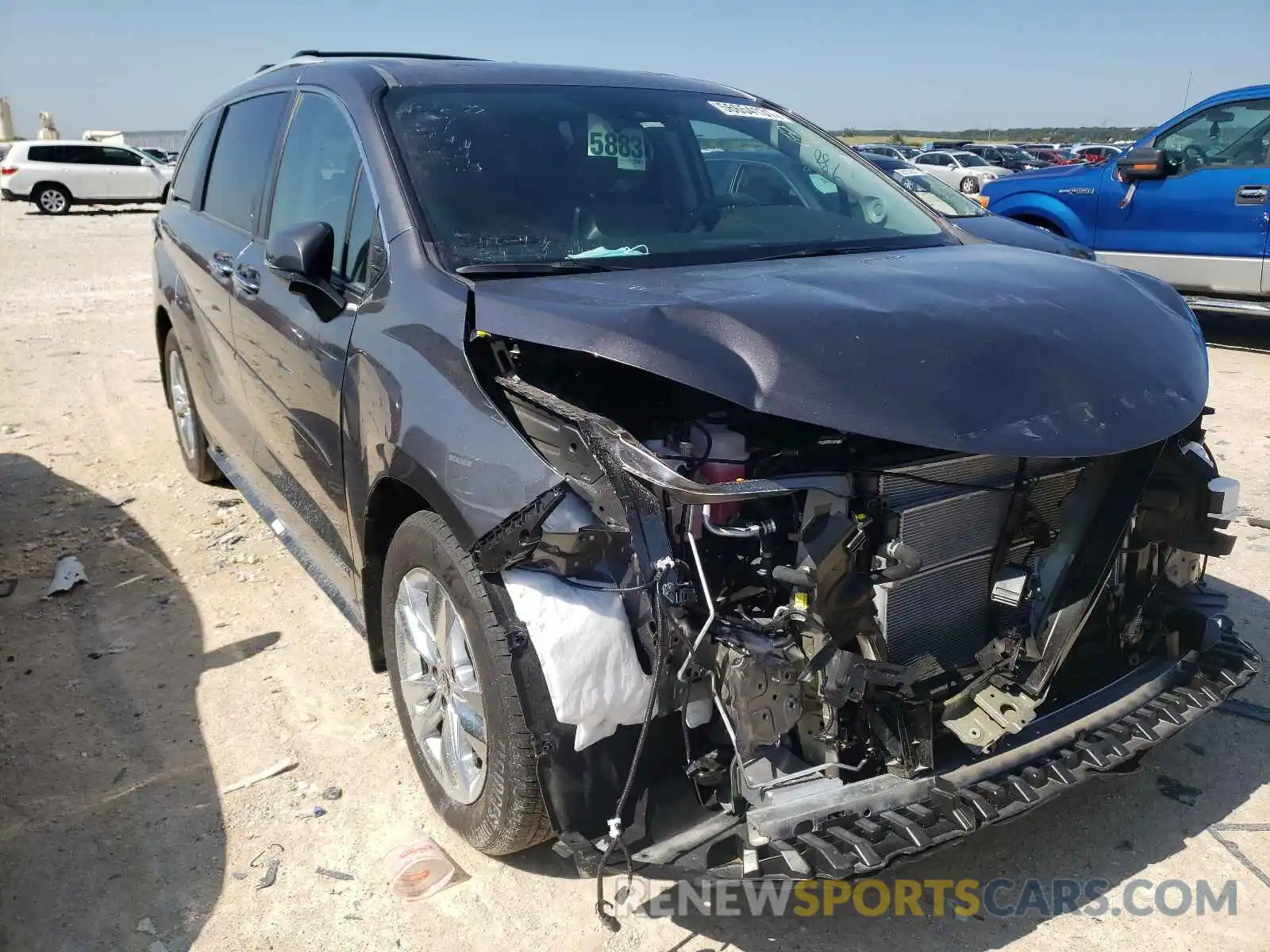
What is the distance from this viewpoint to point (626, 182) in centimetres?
325

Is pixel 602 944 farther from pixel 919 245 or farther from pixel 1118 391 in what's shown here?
pixel 919 245

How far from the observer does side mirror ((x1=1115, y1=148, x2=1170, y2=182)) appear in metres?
8.27

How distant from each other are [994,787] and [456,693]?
1.29 m

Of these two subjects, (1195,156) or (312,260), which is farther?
(1195,156)

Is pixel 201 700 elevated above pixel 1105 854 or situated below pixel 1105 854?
below

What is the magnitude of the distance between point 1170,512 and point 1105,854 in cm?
92

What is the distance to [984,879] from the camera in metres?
2.62

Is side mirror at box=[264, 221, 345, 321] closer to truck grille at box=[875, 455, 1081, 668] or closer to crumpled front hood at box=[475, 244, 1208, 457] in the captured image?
crumpled front hood at box=[475, 244, 1208, 457]

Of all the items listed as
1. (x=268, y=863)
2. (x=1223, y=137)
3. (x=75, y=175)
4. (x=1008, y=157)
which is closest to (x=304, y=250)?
(x=268, y=863)

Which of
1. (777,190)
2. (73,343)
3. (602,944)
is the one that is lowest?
(73,343)

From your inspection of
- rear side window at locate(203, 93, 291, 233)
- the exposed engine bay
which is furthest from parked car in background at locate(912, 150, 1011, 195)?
the exposed engine bay

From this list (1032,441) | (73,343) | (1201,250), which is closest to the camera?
(1032,441)

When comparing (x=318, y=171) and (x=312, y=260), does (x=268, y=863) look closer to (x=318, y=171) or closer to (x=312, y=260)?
(x=312, y=260)

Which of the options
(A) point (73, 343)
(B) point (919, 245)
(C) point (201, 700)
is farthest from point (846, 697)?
(A) point (73, 343)
